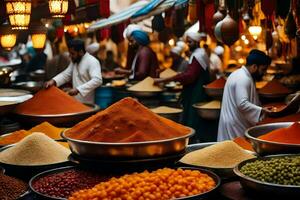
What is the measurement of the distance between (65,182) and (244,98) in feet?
8.16

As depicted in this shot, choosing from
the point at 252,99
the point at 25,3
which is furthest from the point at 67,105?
the point at 252,99

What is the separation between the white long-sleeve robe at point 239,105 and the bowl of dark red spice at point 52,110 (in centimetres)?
129

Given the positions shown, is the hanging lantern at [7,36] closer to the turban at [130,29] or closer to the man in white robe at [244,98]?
the turban at [130,29]

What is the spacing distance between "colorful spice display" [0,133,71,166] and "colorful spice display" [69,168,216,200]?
25.9 inches

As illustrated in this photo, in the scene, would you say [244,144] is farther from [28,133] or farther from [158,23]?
[158,23]

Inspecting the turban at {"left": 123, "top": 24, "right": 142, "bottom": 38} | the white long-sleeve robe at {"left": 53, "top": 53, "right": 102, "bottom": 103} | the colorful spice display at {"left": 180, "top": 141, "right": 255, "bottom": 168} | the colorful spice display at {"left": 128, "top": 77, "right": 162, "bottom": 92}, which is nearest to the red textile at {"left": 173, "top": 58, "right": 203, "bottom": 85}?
the colorful spice display at {"left": 128, "top": 77, "right": 162, "bottom": 92}

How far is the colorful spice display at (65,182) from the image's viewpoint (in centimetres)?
287

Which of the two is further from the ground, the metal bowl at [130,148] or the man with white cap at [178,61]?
the metal bowl at [130,148]

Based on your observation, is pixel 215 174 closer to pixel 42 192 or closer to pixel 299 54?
pixel 42 192

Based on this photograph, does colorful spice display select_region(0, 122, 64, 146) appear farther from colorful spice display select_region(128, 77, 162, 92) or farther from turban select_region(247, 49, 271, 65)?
colorful spice display select_region(128, 77, 162, 92)

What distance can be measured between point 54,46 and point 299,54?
6324 millimetres

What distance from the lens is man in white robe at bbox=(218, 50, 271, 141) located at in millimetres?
5008

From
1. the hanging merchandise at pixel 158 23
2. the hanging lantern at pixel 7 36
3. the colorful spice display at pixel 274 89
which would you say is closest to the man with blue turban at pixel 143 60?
the hanging merchandise at pixel 158 23

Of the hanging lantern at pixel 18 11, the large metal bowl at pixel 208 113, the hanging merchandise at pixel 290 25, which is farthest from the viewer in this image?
the large metal bowl at pixel 208 113
